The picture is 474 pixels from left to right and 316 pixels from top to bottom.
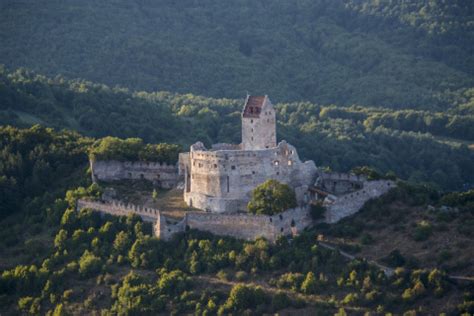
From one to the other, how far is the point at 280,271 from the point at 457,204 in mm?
15590

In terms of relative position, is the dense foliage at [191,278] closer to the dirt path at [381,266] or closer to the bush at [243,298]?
the bush at [243,298]

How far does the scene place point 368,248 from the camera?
91562 mm

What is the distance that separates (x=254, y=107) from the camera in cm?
9888

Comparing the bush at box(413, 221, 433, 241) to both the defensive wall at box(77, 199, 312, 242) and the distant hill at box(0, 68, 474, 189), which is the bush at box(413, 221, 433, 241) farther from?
the distant hill at box(0, 68, 474, 189)

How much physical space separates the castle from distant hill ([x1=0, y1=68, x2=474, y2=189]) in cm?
3367

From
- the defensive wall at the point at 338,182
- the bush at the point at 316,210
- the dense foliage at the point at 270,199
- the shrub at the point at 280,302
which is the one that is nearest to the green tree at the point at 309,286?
the shrub at the point at 280,302

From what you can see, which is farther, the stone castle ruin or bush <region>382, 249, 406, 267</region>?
the stone castle ruin

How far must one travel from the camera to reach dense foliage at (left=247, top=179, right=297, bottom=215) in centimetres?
9262

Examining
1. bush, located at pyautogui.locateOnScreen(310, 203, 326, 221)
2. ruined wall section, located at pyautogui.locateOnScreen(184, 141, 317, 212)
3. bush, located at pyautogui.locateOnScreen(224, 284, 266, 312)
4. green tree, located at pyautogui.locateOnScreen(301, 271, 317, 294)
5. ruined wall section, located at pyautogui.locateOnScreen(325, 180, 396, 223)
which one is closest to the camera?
bush, located at pyautogui.locateOnScreen(224, 284, 266, 312)

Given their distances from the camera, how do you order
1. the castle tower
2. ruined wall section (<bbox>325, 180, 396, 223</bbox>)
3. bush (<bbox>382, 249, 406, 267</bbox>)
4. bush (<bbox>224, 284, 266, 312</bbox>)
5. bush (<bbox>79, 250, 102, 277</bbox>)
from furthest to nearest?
the castle tower, ruined wall section (<bbox>325, 180, 396, 223</bbox>), bush (<bbox>79, 250, 102, 277</bbox>), bush (<bbox>382, 249, 406, 267</bbox>), bush (<bbox>224, 284, 266, 312</bbox>)

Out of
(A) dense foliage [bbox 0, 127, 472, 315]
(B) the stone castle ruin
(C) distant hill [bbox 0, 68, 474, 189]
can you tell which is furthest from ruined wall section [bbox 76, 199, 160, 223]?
(C) distant hill [bbox 0, 68, 474, 189]

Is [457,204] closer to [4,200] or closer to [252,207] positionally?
[252,207]

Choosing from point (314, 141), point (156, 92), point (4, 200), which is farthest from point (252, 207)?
point (156, 92)

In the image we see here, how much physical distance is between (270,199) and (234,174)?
3960 millimetres
